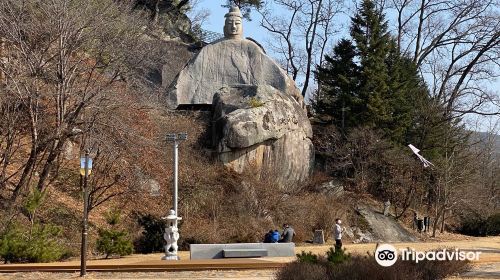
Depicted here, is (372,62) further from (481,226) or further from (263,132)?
Result: (481,226)

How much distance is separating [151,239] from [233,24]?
→ 16.0 meters

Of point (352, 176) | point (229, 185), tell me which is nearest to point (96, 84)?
point (229, 185)

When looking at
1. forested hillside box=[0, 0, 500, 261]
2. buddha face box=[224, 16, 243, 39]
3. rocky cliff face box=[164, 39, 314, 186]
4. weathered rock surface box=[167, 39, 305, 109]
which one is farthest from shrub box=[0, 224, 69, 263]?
buddha face box=[224, 16, 243, 39]

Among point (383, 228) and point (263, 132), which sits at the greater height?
point (263, 132)

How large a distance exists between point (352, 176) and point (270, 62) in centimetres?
772

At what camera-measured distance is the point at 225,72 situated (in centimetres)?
3766

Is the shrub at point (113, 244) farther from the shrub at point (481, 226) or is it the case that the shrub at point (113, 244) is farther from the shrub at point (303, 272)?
the shrub at point (481, 226)

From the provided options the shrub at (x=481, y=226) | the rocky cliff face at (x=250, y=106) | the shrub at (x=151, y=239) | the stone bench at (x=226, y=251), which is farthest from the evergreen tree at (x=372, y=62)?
the stone bench at (x=226, y=251)

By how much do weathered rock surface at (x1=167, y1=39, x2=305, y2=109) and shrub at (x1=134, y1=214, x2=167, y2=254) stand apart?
11.3 meters

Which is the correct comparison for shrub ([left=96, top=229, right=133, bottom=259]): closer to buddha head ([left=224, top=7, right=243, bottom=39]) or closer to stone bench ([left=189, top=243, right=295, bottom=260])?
stone bench ([left=189, top=243, right=295, bottom=260])

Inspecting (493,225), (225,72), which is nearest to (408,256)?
(225,72)

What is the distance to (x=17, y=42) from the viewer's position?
2491cm

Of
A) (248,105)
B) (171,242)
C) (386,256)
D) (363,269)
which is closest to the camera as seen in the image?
(363,269)

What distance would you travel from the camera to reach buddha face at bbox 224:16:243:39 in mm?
38531
